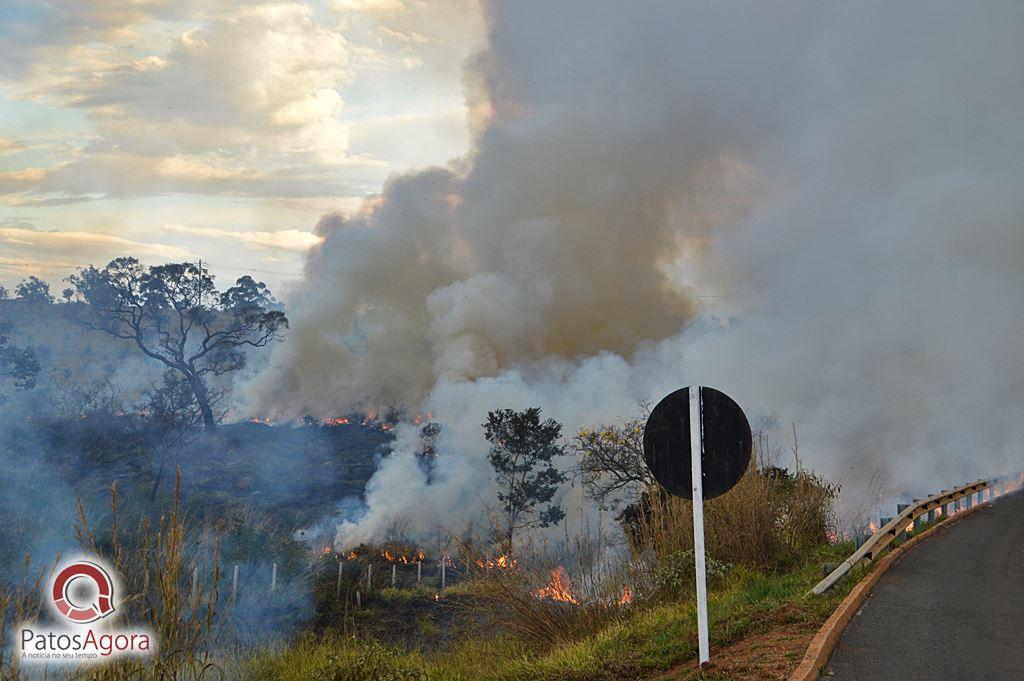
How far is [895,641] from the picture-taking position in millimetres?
7906

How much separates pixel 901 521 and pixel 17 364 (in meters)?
38.0

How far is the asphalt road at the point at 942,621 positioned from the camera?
712 cm

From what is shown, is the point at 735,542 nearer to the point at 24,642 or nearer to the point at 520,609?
the point at 520,609

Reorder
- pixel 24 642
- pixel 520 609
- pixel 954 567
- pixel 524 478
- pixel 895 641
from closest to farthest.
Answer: pixel 24 642, pixel 895 641, pixel 520 609, pixel 954 567, pixel 524 478

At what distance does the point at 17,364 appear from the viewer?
38250mm

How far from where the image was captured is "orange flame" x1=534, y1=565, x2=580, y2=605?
10.3 meters

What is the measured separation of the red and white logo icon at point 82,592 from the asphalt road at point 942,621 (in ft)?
19.0

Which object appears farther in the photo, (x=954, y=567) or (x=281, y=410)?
(x=281, y=410)

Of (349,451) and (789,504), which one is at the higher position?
(349,451)

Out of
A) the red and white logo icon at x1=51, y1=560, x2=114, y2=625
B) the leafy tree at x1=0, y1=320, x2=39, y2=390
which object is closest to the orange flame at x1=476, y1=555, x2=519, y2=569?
the red and white logo icon at x1=51, y1=560, x2=114, y2=625

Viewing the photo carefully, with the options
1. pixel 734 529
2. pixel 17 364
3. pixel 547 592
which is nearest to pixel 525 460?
pixel 17 364

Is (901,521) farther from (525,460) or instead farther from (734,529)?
(525,460)

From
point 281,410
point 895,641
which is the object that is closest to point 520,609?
point 895,641

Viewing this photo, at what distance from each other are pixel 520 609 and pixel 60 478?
2817cm
